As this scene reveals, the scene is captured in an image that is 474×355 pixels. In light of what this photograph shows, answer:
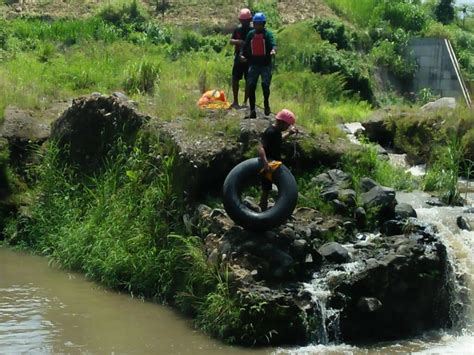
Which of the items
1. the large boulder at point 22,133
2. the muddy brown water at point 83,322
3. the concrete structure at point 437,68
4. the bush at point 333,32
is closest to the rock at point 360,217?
the muddy brown water at point 83,322

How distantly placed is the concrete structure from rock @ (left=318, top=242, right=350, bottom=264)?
60.4 ft

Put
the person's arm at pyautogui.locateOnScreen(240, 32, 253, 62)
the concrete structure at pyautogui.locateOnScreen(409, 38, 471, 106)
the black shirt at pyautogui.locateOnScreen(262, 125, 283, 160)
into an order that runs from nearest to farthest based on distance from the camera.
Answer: the black shirt at pyautogui.locateOnScreen(262, 125, 283, 160) < the person's arm at pyautogui.locateOnScreen(240, 32, 253, 62) < the concrete structure at pyautogui.locateOnScreen(409, 38, 471, 106)

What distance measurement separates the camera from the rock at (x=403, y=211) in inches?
468

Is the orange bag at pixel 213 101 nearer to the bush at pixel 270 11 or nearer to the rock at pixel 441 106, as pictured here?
the rock at pixel 441 106

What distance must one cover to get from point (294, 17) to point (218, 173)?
21.5 meters

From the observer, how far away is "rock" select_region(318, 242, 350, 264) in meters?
10.7

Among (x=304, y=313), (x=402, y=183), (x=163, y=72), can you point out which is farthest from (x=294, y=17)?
(x=304, y=313)

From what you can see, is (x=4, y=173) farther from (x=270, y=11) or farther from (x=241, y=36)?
(x=270, y=11)

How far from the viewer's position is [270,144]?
11.1 metres

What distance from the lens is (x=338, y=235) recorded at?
37.3ft

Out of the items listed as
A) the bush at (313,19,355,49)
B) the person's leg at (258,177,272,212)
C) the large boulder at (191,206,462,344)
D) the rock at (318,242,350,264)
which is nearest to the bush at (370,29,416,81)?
the bush at (313,19,355,49)

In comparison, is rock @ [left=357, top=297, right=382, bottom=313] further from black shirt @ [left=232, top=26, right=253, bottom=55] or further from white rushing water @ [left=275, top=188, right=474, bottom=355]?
black shirt @ [left=232, top=26, right=253, bottom=55]

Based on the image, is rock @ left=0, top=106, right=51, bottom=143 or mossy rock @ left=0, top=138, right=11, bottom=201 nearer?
mossy rock @ left=0, top=138, right=11, bottom=201

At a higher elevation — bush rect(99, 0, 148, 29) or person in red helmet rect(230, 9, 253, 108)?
bush rect(99, 0, 148, 29)
